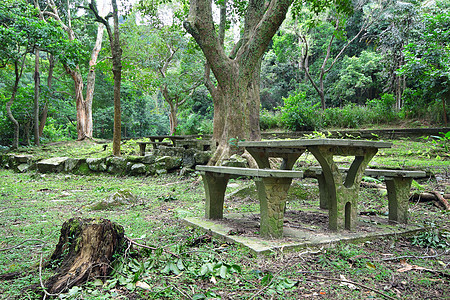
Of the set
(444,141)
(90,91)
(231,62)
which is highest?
(90,91)

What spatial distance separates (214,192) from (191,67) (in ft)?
52.1

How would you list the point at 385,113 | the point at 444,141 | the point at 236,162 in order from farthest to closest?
1. the point at 385,113
2. the point at 444,141
3. the point at 236,162

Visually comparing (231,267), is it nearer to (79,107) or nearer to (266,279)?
(266,279)

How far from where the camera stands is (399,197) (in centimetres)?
349

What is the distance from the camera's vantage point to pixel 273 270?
7.32ft

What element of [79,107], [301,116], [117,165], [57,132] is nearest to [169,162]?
[117,165]

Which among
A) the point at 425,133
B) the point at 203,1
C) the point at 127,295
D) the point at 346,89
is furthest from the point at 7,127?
the point at 346,89

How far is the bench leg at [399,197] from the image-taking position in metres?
3.46

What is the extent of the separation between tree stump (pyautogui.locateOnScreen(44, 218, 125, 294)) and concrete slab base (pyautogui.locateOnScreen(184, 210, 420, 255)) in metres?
1.02

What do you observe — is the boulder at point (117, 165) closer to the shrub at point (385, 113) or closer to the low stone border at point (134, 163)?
the low stone border at point (134, 163)

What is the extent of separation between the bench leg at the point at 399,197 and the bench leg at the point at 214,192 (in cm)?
178

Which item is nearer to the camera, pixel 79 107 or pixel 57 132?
pixel 79 107

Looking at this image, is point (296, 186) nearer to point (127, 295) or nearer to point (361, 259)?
point (361, 259)

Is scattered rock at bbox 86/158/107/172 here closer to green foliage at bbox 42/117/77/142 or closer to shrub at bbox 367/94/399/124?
shrub at bbox 367/94/399/124
